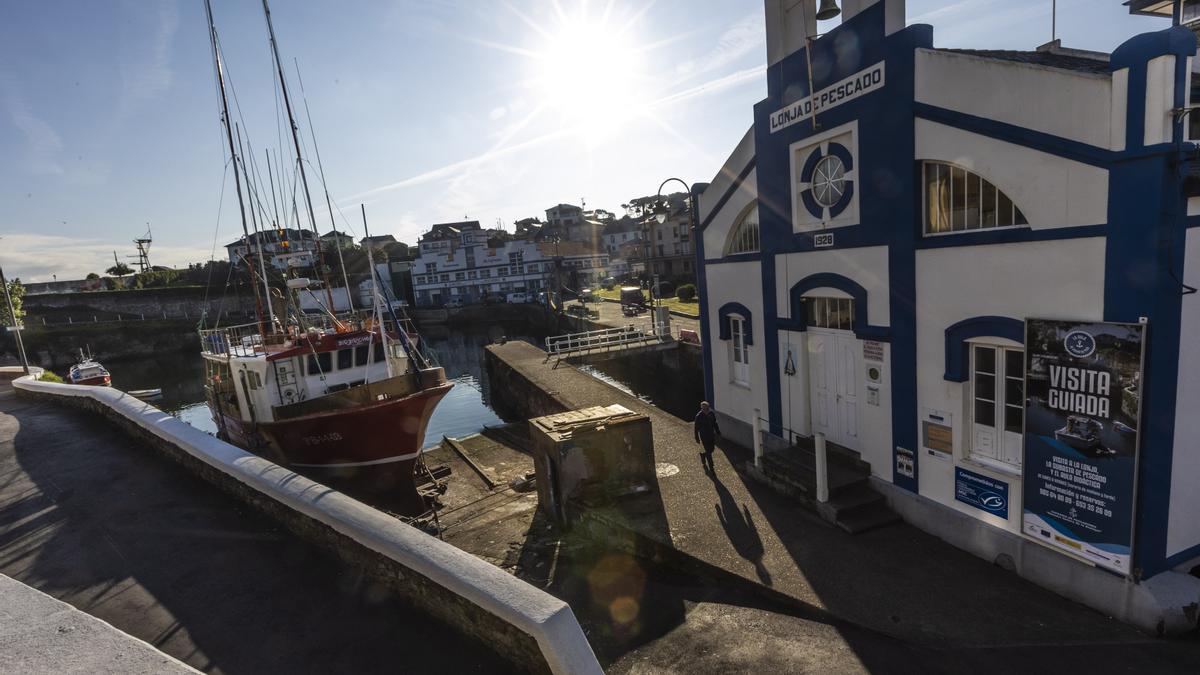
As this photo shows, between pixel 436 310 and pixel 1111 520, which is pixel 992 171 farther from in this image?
pixel 436 310

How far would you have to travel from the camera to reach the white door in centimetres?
991

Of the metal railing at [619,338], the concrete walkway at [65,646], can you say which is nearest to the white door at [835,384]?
the concrete walkway at [65,646]

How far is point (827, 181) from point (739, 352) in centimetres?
461

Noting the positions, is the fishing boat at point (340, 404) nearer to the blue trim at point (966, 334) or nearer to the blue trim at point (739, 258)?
the blue trim at point (739, 258)

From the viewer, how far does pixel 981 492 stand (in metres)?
7.80

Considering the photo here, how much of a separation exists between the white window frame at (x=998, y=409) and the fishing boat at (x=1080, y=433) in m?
0.53

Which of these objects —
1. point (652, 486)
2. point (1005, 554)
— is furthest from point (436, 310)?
point (1005, 554)

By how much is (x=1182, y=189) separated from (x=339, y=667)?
29.7ft

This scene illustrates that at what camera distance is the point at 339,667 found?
14.2 ft

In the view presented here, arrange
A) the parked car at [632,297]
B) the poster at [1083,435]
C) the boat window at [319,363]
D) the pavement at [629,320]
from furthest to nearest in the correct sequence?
1. the parked car at [632,297]
2. the pavement at [629,320]
3. the boat window at [319,363]
4. the poster at [1083,435]

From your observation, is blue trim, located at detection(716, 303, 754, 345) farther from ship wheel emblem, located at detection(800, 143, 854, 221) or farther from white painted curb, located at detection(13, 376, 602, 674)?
white painted curb, located at detection(13, 376, 602, 674)

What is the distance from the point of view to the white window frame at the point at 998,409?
290 inches

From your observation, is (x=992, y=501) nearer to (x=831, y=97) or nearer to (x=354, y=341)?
(x=831, y=97)

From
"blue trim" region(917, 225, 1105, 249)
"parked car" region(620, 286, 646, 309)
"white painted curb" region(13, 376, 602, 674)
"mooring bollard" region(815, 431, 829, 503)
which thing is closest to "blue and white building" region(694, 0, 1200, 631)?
"blue trim" region(917, 225, 1105, 249)
